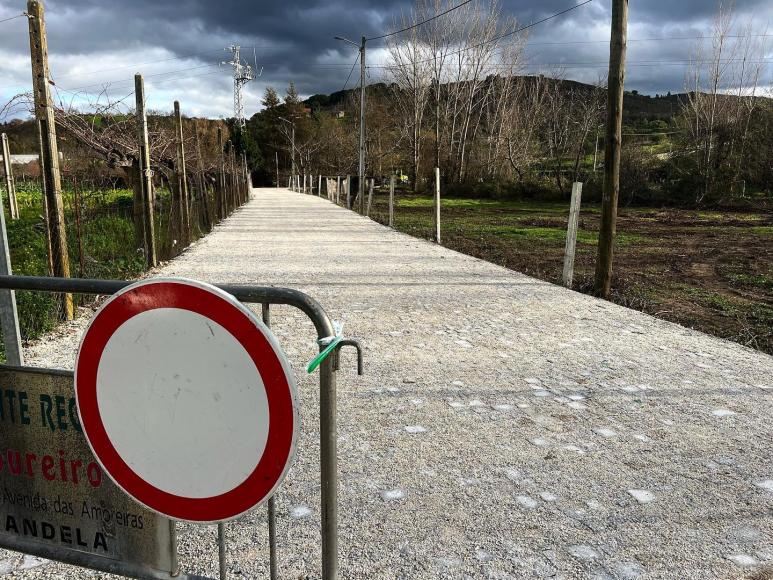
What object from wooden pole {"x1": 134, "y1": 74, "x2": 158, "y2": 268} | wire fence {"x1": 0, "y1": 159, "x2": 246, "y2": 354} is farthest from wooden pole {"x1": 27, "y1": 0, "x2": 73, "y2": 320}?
wooden pole {"x1": 134, "y1": 74, "x2": 158, "y2": 268}

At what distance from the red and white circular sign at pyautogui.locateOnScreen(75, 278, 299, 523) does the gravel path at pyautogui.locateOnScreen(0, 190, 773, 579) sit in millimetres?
831

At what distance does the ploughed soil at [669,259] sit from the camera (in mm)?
7656

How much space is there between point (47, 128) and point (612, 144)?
22.5 feet

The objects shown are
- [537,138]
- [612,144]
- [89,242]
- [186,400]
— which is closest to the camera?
[186,400]

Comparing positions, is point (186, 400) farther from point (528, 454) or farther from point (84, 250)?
point (84, 250)

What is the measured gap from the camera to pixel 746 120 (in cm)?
3569

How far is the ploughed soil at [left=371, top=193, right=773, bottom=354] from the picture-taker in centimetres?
766

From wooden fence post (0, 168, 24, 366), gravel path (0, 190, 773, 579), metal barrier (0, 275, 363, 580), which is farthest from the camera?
wooden fence post (0, 168, 24, 366)

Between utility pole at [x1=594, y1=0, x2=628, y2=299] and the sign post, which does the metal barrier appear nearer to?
the sign post

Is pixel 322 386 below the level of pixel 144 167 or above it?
below

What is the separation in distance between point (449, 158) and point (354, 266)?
43.9 metres

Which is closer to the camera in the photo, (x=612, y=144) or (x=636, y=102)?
(x=612, y=144)

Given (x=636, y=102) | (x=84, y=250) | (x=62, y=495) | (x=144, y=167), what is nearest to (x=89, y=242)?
(x=84, y=250)

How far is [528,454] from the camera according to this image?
334 cm
